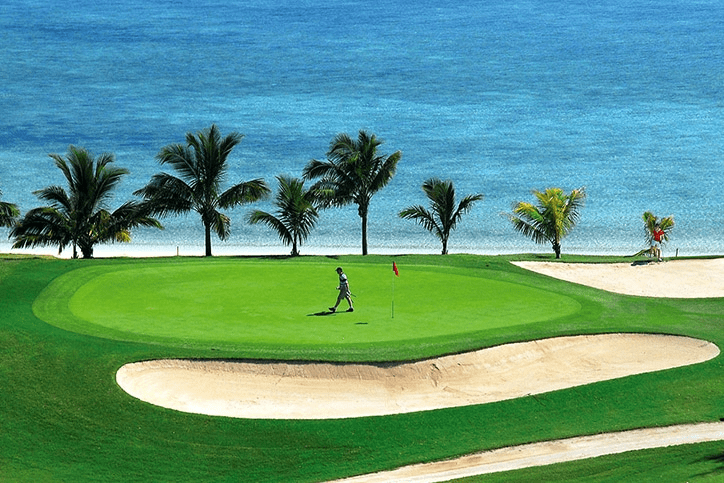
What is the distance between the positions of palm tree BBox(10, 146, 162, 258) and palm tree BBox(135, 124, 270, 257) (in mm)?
1033

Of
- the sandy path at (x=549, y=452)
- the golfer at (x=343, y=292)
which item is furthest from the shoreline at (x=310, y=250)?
the sandy path at (x=549, y=452)

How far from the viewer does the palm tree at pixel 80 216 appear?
43469 millimetres

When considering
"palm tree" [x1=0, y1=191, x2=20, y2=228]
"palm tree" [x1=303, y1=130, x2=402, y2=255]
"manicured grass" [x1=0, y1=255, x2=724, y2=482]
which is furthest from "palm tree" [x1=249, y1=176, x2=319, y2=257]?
"manicured grass" [x1=0, y1=255, x2=724, y2=482]

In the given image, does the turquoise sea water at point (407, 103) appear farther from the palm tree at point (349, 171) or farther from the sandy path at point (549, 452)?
the sandy path at point (549, 452)

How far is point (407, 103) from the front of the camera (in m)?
133

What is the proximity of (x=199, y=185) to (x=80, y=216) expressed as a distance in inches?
206

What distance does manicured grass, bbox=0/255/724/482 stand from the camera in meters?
21.9

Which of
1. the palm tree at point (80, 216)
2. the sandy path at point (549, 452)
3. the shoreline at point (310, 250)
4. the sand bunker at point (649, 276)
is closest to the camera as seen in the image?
the sandy path at point (549, 452)

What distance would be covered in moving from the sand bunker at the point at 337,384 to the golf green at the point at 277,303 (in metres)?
0.98

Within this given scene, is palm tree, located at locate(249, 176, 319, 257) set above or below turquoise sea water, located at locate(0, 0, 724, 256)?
below

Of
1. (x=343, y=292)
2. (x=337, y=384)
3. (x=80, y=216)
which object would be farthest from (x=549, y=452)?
(x=80, y=216)

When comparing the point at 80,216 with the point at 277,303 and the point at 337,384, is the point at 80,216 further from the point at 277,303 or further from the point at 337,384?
the point at 337,384

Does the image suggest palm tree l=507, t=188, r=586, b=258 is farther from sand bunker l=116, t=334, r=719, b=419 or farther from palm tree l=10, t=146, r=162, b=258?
sand bunker l=116, t=334, r=719, b=419

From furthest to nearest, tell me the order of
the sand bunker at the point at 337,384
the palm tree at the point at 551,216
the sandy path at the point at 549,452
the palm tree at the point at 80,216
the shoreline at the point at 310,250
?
1. the shoreline at the point at 310,250
2. the palm tree at the point at 551,216
3. the palm tree at the point at 80,216
4. the sand bunker at the point at 337,384
5. the sandy path at the point at 549,452
